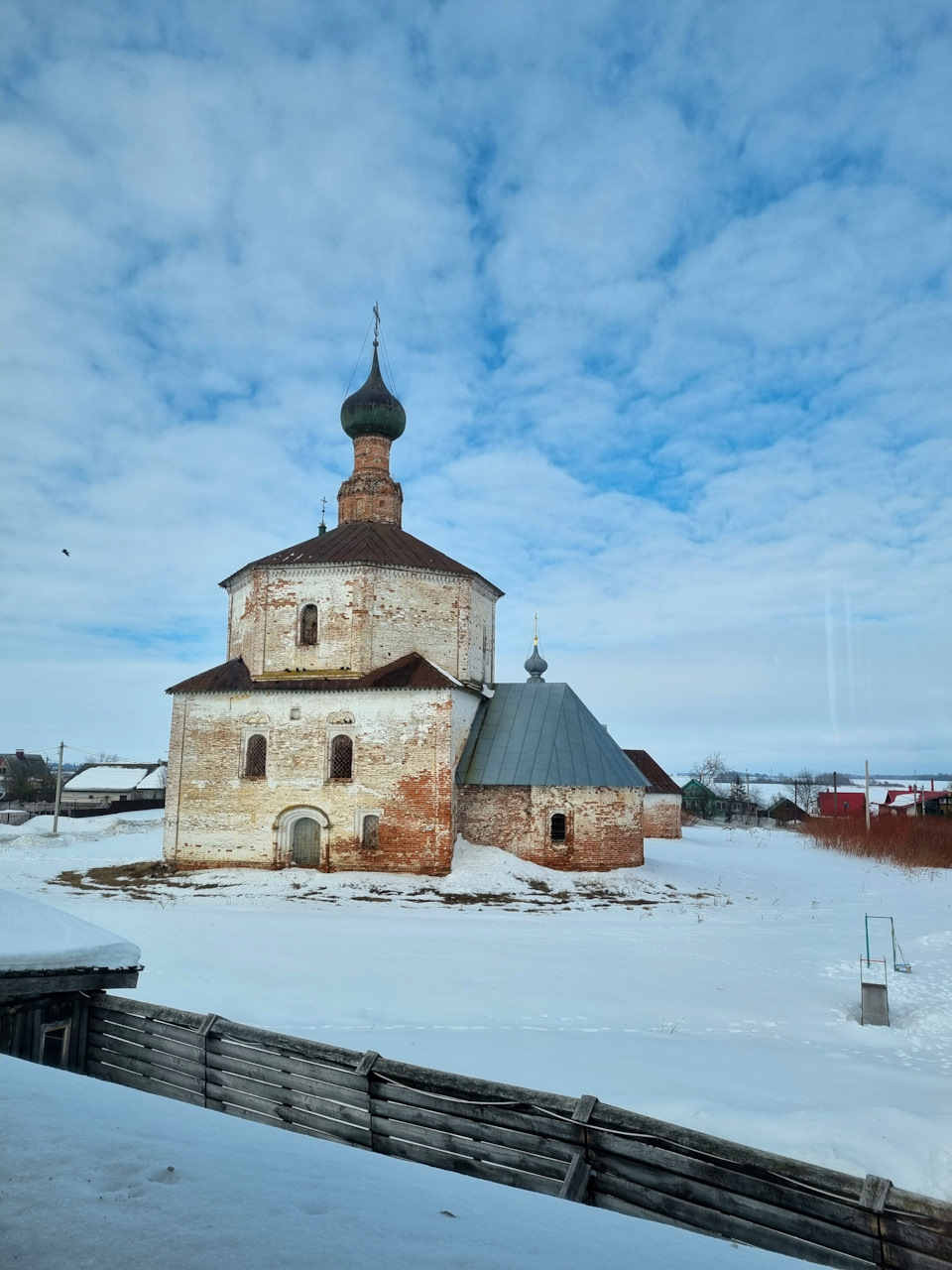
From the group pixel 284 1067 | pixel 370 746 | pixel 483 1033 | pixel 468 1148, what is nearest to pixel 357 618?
pixel 370 746

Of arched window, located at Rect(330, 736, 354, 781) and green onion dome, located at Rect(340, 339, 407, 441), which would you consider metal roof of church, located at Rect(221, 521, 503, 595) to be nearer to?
green onion dome, located at Rect(340, 339, 407, 441)

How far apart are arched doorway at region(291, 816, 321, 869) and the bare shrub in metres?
20.6

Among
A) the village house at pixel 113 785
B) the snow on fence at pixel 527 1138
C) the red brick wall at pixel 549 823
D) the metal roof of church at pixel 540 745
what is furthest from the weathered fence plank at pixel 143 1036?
the village house at pixel 113 785

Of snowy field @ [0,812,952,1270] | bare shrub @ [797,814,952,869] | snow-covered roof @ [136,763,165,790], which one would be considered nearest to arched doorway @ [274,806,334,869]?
snowy field @ [0,812,952,1270]

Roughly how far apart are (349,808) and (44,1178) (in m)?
17.3

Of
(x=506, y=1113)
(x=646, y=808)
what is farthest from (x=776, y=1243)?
(x=646, y=808)

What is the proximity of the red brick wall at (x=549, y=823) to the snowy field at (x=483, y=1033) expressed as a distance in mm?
770

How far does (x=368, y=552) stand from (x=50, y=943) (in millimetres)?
16587

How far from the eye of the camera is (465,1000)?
8.92 m

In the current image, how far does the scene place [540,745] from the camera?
841 inches

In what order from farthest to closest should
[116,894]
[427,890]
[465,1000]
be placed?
[427,890]
[116,894]
[465,1000]

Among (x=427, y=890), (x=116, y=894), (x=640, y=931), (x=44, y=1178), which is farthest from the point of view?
(x=427, y=890)

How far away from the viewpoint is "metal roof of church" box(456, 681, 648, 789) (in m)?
20.6

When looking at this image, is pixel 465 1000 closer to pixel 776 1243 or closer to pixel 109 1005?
pixel 109 1005
